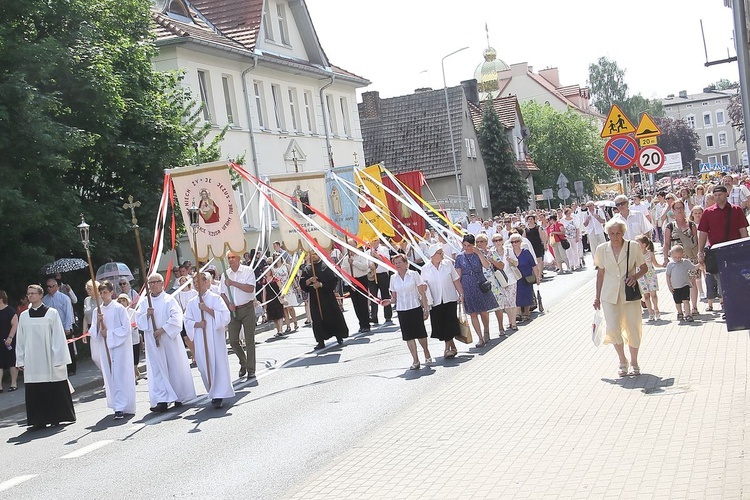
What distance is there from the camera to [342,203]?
1035 inches

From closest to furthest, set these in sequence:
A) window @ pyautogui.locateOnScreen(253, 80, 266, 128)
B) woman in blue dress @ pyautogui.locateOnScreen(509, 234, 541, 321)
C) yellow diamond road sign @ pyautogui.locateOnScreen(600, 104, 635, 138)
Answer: yellow diamond road sign @ pyautogui.locateOnScreen(600, 104, 635, 138) < woman in blue dress @ pyautogui.locateOnScreen(509, 234, 541, 321) < window @ pyautogui.locateOnScreen(253, 80, 266, 128)

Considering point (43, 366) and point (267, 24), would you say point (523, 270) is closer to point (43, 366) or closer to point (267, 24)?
point (43, 366)

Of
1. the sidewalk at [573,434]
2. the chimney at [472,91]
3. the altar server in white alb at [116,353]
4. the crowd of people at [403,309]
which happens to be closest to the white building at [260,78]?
the crowd of people at [403,309]

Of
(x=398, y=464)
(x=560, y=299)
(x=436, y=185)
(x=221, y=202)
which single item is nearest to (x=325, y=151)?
(x=436, y=185)

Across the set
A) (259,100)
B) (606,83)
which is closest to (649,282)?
(259,100)

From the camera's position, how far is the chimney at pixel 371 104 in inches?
2379

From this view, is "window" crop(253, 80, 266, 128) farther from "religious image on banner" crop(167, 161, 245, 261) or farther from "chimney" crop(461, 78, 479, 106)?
"chimney" crop(461, 78, 479, 106)

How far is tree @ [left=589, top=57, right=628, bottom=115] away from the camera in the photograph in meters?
115

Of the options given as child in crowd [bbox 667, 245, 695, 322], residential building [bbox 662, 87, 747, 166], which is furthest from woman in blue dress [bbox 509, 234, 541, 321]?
residential building [bbox 662, 87, 747, 166]

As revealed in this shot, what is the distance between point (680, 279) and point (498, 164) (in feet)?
172

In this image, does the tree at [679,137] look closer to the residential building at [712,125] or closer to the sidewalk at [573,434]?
the residential building at [712,125]

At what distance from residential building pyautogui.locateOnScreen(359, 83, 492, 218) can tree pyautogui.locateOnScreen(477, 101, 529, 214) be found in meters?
4.79

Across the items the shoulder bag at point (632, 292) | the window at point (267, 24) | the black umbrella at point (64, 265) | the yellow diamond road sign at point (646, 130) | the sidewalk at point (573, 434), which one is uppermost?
the window at point (267, 24)

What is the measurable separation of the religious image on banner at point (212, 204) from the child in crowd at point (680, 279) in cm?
658
